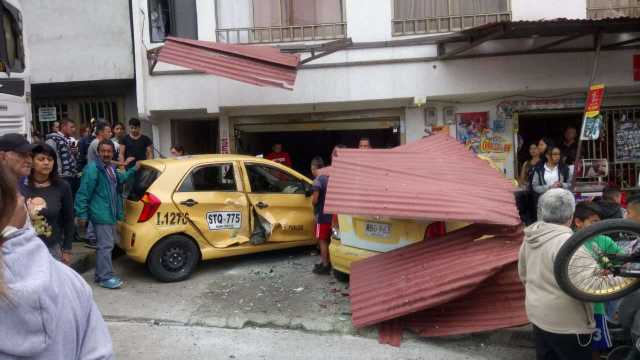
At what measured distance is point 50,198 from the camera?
5070 millimetres

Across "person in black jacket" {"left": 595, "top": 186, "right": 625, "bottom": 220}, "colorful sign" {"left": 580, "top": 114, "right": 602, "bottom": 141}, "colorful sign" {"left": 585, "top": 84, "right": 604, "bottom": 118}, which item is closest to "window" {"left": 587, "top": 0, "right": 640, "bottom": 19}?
"colorful sign" {"left": 585, "top": 84, "right": 604, "bottom": 118}

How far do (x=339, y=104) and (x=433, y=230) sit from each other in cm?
531

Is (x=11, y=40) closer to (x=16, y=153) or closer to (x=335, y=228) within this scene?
(x=16, y=153)

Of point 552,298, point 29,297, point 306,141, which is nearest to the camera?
point 29,297

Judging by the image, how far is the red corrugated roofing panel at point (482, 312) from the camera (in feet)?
16.8

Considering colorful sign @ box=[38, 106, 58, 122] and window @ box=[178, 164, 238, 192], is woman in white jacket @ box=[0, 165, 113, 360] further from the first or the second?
colorful sign @ box=[38, 106, 58, 122]

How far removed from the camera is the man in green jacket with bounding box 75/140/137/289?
256 inches

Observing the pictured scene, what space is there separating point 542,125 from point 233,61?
652 centimetres

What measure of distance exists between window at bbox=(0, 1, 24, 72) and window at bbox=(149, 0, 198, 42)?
112 inches

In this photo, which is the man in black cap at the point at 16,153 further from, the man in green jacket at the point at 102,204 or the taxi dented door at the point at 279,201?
the taxi dented door at the point at 279,201

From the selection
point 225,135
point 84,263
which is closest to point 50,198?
point 84,263

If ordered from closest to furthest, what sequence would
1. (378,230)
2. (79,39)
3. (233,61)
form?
1. (378,230)
2. (233,61)
3. (79,39)

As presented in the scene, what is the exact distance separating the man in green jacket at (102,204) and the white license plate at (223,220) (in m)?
1.15

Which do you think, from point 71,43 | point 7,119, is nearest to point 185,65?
point 7,119
